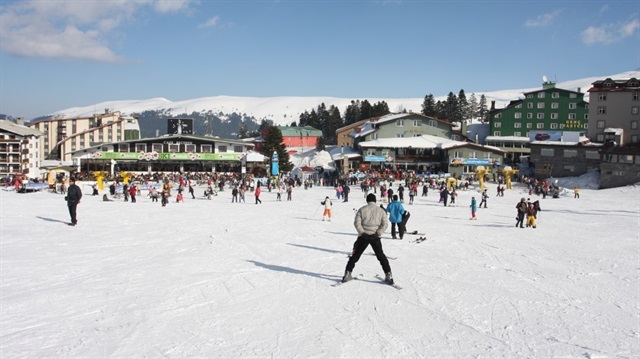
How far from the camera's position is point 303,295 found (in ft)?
24.1

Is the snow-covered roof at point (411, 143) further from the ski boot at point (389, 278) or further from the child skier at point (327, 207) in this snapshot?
the ski boot at point (389, 278)

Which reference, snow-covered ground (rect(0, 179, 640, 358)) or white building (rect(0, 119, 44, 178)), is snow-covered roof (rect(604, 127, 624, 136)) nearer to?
snow-covered ground (rect(0, 179, 640, 358))

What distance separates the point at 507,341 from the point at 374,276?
314 centimetres

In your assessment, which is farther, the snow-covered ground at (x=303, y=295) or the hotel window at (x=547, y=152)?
the hotel window at (x=547, y=152)

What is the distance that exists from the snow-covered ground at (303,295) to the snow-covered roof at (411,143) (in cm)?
4030

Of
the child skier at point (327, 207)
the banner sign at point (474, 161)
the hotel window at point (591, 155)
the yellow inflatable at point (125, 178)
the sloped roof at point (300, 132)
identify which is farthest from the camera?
the sloped roof at point (300, 132)

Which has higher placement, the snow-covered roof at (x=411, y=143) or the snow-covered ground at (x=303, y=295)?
the snow-covered roof at (x=411, y=143)

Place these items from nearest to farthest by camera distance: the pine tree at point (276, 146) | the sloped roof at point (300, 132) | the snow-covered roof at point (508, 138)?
the snow-covered roof at point (508, 138) < the pine tree at point (276, 146) < the sloped roof at point (300, 132)

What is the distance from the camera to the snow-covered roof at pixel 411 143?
55.4 m

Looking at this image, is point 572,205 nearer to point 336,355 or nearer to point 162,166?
point 336,355

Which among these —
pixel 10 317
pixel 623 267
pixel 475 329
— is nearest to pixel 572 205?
pixel 623 267

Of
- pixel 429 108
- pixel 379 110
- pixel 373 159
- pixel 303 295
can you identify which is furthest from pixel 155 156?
pixel 429 108

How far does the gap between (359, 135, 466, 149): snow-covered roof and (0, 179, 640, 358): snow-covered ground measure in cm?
4030

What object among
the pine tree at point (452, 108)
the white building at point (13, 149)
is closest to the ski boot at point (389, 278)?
the white building at point (13, 149)
